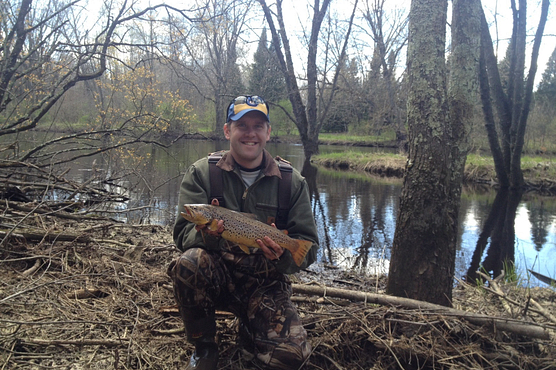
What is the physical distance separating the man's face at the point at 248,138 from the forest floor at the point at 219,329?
4.61 feet

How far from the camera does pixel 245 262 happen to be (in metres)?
2.78

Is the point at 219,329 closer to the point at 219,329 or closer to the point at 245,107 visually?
the point at 219,329

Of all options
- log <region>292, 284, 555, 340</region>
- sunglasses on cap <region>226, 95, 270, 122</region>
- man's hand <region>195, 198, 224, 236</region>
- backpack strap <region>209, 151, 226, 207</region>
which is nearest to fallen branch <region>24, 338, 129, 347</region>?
man's hand <region>195, 198, 224, 236</region>

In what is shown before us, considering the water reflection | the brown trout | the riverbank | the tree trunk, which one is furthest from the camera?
the riverbank

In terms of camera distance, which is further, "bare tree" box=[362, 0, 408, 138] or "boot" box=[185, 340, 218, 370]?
"bare tree" box=[362, 0, 408, 138]

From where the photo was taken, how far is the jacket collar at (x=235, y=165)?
9.53 ft

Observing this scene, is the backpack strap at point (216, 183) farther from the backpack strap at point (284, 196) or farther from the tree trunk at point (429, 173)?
the tree trunk at point (429, 173)

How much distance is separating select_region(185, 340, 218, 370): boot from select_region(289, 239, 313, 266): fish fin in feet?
2.80

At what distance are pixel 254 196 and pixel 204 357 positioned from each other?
1228 mm

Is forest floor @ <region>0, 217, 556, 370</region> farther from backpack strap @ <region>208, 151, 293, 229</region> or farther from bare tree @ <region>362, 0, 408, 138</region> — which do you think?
bare tree @ <region>362, 0, 408, 138</region>

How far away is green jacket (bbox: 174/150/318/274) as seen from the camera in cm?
285

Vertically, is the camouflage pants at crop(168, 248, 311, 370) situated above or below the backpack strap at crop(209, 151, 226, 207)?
below

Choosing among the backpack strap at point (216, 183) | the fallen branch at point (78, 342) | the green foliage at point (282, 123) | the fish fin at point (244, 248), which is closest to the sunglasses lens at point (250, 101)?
the backpack strap at point (216, 183)

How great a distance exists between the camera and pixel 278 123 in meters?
46.0
